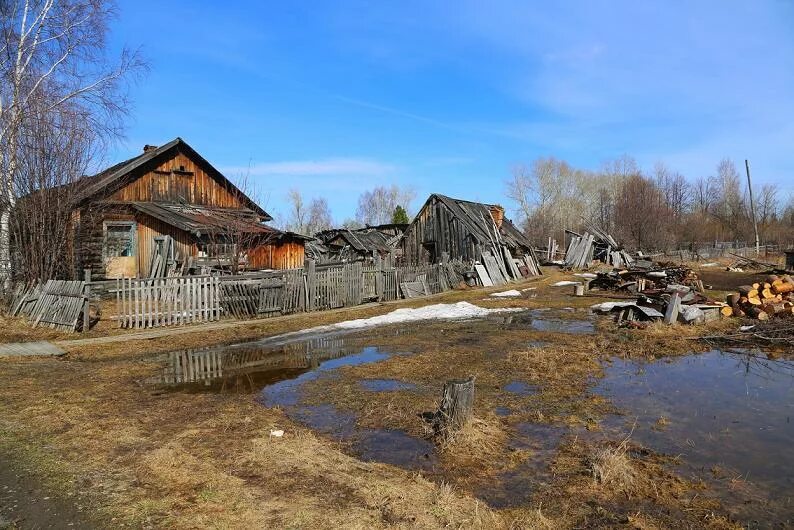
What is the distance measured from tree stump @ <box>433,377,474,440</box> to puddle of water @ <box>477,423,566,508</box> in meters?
0.67

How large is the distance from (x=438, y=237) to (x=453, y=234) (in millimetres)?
1314

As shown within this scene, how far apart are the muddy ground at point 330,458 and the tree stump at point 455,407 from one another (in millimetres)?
129

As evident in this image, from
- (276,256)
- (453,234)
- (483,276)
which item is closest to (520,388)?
(276,256)

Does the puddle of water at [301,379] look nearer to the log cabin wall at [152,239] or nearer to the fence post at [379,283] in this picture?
the fence post at [379,283]

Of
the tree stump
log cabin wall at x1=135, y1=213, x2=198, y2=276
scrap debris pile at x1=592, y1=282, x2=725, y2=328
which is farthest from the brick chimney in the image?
the tree stump

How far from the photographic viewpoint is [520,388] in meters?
8.11

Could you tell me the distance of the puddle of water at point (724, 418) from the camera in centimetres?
476

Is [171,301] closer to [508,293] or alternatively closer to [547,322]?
[547,322]

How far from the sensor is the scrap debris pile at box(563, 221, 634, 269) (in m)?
39.8

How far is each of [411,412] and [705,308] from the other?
1241 centimetres

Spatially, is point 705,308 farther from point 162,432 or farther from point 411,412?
point 162,432

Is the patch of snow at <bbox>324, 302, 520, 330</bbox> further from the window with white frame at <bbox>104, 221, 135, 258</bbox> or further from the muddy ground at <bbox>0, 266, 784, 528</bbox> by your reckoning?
the window with white frame at <bbox>104, 221, 135, 258</bbox>

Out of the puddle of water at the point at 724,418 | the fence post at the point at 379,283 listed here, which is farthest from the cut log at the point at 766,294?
the fence post at the point at 379,283

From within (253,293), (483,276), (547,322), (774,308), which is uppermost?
(253,293)
